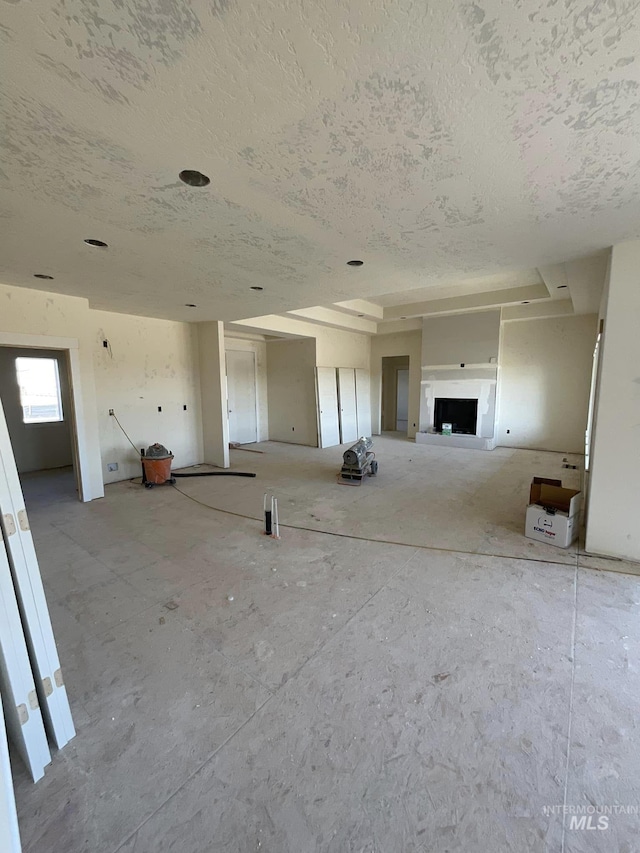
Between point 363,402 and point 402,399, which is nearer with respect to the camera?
point 363,402

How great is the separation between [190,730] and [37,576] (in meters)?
0.94

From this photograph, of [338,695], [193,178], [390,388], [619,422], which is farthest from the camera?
[390,388]

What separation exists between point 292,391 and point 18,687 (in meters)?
7.42

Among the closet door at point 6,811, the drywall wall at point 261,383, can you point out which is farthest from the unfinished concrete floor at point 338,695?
the drywall wall at point 261,383

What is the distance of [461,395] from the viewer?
25.6 ft

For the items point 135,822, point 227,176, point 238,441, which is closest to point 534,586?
point 135,822

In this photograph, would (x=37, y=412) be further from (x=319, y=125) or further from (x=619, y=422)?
(x=619, y=422)

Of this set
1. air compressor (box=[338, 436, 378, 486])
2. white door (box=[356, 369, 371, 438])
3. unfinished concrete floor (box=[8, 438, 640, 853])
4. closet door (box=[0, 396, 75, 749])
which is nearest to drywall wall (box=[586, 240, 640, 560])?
unfinished concrete floor (box=[8, 438, 640, 853])

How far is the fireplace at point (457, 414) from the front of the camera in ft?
25.7

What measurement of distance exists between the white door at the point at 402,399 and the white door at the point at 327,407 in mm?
4033

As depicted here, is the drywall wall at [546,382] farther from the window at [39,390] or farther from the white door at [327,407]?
the window at [39,390]

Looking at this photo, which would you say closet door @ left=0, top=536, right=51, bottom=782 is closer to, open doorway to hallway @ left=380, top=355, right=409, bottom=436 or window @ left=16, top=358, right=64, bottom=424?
window @ left=16, top=358, right=64, bottom=424

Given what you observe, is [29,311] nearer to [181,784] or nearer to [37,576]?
[37,576]

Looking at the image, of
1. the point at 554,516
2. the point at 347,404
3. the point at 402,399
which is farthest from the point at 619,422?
the point at 402,399
